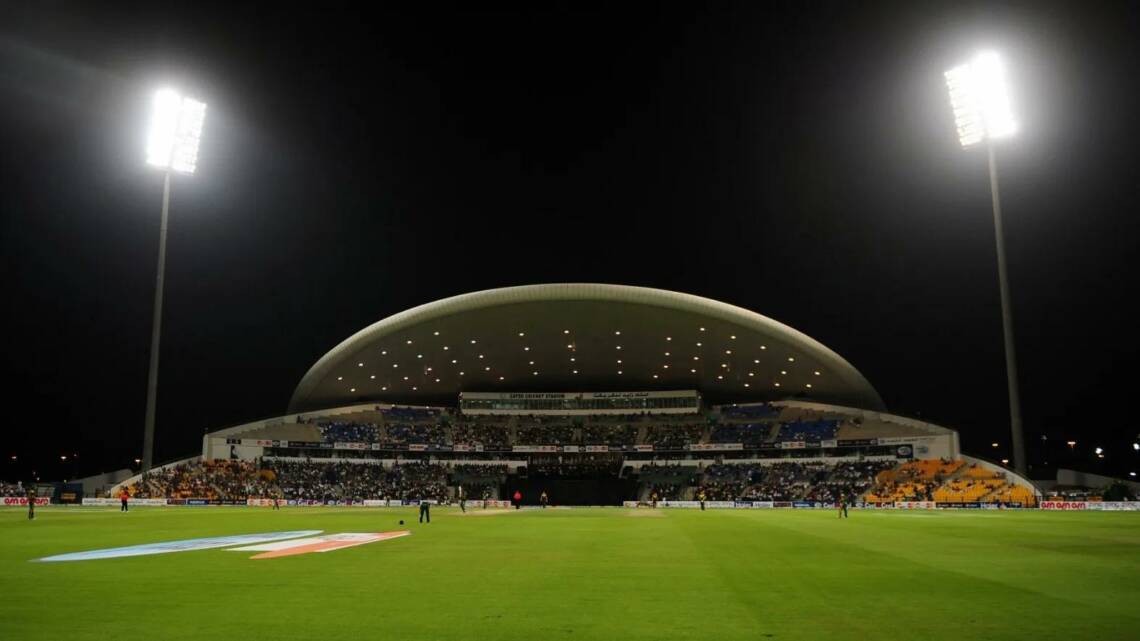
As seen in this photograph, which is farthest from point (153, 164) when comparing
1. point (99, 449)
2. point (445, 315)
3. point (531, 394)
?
point (99, 449)

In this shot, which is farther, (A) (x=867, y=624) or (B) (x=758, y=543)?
(B) (x=758, y=543)

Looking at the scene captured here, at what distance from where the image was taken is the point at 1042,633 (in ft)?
24.1

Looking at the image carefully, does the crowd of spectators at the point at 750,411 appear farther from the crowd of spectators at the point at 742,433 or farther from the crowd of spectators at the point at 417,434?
the crowd of spectators at the point at 417,434

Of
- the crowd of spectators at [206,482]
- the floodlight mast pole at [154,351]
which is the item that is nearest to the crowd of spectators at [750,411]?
the crowd of spectators at [206,482]

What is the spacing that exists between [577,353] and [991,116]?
43.6 metres

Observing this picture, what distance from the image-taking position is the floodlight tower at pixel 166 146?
48562 mm

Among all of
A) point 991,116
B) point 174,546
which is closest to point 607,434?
point 991,116

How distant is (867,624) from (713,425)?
257 ft

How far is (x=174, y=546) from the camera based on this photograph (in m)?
17.5

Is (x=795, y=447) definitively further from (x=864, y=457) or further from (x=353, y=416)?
(x=353, y=416)

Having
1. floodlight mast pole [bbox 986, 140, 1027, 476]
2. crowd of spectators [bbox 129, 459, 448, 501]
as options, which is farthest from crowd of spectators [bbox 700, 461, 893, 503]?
crowd of spectators [bbox 129, 459, 448, 501]

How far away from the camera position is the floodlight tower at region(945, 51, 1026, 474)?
42.6 m

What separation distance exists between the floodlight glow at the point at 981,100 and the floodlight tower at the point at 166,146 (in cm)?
4753

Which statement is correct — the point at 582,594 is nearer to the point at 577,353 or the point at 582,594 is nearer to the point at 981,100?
the point at 981,100
